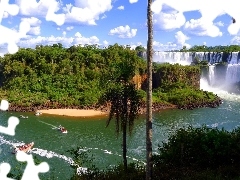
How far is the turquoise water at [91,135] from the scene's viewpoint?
2844 cm

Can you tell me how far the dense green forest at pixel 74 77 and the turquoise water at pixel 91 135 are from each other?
7.11 meters

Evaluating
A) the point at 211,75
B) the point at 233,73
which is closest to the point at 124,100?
the point at 233,73

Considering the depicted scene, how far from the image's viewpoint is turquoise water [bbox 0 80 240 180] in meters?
28.4

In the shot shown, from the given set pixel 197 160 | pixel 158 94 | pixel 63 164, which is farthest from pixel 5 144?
pixel 158 94

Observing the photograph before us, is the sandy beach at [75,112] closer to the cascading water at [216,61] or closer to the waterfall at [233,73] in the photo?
the cascading water at [216,61]

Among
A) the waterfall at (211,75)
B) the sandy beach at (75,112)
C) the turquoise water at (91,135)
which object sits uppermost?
the waterfall at (211,75)

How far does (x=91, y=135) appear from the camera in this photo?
123ft

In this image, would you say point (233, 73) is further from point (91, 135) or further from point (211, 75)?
point (91, 135)

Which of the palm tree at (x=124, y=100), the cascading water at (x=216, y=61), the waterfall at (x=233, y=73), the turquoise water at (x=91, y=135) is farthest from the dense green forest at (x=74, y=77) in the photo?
the palm tree at (x=124, y=100)

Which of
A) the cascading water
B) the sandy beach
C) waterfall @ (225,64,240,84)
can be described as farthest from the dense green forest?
waterfall @ (225,64,240,84)

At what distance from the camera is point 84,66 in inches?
2527

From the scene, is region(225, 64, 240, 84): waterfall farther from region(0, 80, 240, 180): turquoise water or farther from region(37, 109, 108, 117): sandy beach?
region(37, 109, 108, 117): sandy beach

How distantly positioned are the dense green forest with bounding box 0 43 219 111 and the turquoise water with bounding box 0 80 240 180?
23.3ft

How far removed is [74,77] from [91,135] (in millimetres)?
26718
